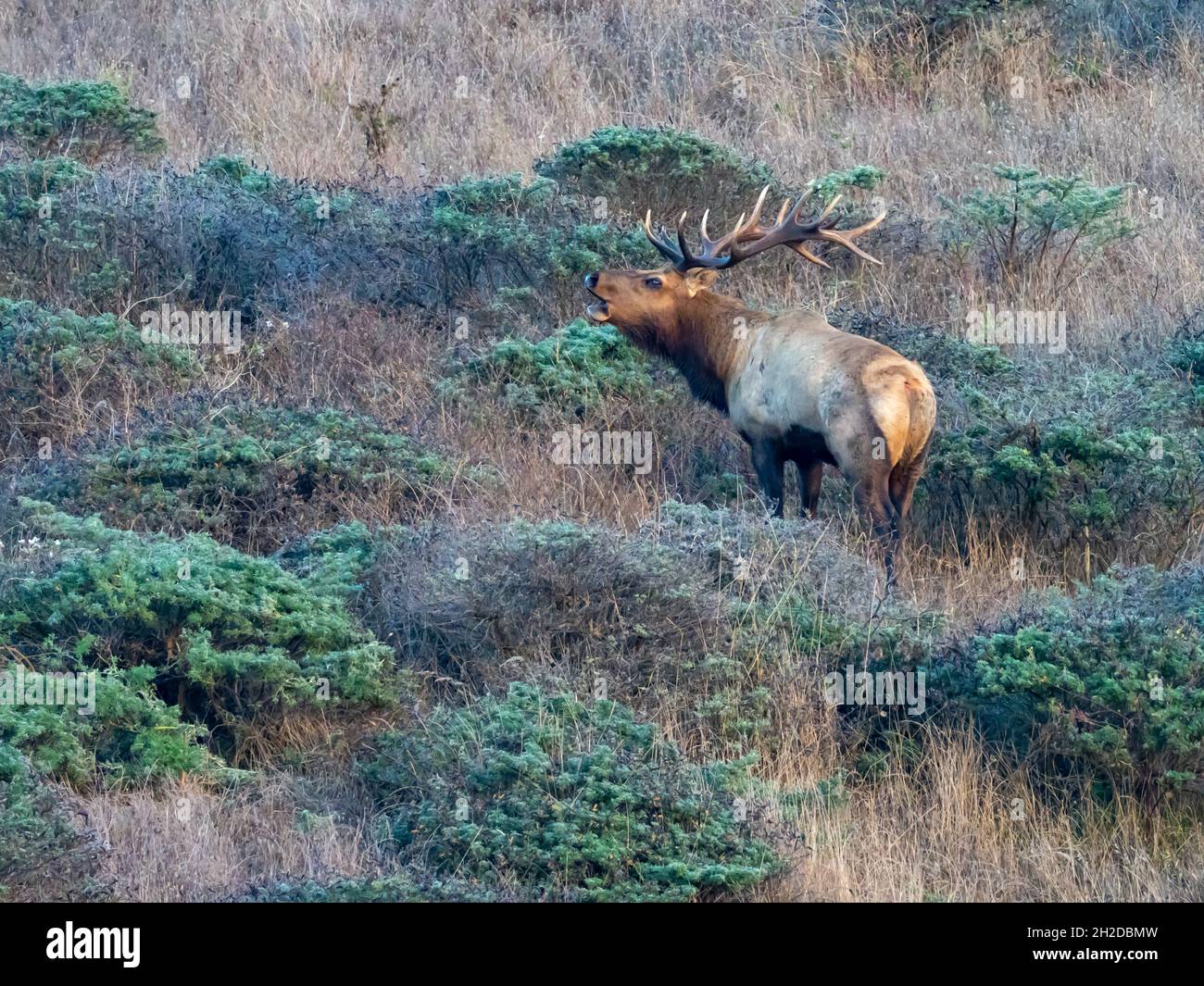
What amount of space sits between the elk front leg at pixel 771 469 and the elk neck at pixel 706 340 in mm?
600

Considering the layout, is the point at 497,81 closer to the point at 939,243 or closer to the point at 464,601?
the point at 939,243

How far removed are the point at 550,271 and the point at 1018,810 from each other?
5.55 metres

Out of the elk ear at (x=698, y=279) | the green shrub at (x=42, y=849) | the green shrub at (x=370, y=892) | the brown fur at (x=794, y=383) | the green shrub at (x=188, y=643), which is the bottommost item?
the green shrub at (x=370, y=892)

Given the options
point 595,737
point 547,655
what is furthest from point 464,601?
point 595,737

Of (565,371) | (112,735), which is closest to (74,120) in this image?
(565,371)

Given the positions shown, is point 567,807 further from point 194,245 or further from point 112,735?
point 194,245

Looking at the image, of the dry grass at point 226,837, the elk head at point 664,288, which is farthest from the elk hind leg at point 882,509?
the dry grass at point 226,837

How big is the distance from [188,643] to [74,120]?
722 centimetres

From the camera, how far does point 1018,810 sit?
6.14 m

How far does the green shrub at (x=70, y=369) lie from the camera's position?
30.9ft

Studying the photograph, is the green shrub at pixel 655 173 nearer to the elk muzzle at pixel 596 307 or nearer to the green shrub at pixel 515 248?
the green shrub at pixel 515 248

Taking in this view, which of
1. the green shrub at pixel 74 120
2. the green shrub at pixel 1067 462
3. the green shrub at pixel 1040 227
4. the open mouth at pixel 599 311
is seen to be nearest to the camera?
the green shrub at pixel 1067 462

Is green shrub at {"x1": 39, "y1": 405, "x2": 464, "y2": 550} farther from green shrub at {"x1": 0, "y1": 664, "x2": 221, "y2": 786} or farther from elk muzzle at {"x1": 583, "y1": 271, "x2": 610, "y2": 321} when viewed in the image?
green shrub at {"x1": 0, "y1": 664, "x2": 221, "y2": 786}

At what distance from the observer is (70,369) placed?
9508 millimetres
